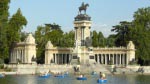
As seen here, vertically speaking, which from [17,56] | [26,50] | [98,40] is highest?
[98,40]

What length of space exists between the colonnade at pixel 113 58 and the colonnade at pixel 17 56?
19335mm

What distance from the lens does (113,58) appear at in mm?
130875

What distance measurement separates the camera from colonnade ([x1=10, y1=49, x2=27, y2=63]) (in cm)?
12569

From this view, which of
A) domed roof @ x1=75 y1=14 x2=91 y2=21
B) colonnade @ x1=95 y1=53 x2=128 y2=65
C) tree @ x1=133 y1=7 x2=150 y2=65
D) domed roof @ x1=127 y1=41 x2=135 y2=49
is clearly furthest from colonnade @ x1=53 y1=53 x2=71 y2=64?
tree @ x1=133 y1=7 x2=150 y2=65

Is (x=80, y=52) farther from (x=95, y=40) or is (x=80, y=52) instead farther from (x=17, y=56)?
(x=95, y=40)

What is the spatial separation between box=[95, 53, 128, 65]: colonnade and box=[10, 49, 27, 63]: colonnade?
1934 cm

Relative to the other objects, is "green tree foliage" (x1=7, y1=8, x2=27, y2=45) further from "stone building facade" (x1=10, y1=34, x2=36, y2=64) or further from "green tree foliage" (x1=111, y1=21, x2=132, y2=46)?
"green tree foliage" (x1=111, y1=21, x2=132, y2=46)

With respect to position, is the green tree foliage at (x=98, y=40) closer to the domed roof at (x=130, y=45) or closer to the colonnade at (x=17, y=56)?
→ the domed roof at (x=130, y=45)

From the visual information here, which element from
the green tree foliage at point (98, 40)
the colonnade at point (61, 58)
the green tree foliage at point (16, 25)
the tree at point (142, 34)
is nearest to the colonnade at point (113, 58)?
the tree at point (142, 34)

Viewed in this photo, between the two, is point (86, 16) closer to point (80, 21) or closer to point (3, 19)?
point (80, 21)

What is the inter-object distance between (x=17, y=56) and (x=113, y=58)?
25.1 m

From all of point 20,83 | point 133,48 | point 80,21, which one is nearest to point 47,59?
point 80,21

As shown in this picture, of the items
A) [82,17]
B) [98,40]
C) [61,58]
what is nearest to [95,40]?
[98,40]

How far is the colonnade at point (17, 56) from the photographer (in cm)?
12569
